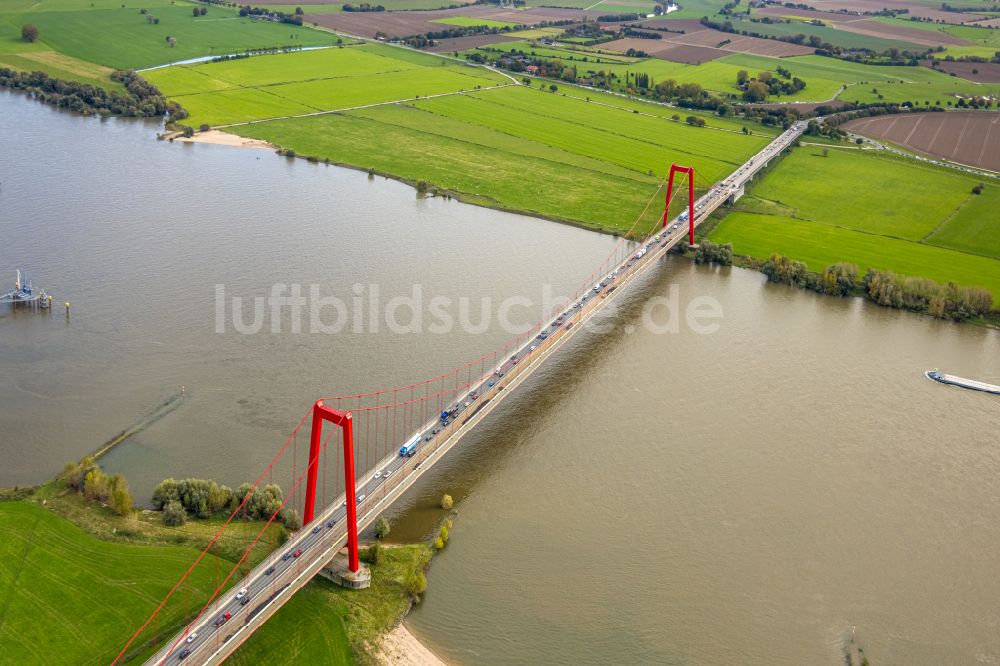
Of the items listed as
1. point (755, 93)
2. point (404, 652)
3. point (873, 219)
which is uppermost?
point (755, 93)

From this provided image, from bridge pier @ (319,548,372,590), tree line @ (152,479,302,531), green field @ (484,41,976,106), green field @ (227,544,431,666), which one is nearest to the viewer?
green field @ (227,544,431,666)

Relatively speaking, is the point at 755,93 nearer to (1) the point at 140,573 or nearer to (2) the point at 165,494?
(2) the point at 165,494

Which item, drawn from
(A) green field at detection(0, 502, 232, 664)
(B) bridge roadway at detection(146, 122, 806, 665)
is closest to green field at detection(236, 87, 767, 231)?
(B) bridge roadway at detection(146, 122, 806, 665)

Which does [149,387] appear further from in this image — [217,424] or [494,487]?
[494,487]

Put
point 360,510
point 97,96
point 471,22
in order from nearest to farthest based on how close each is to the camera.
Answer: point 360,510, point 97,96, point 471,22

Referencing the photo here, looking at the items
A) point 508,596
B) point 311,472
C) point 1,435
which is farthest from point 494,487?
point 1,435

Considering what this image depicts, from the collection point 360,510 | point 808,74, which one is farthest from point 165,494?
point 808,74

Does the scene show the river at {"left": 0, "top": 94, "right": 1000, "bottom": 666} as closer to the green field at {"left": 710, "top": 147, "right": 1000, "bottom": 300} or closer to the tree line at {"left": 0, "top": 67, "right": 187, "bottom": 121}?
the green field at {"left": 710, "top": 147, "right": 1000, "bottom": 300}
